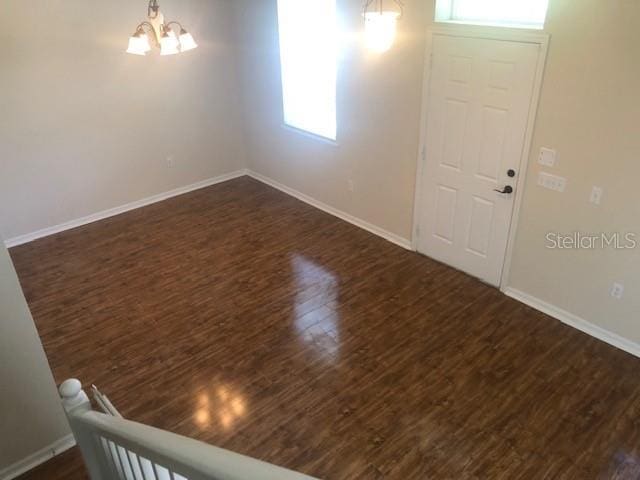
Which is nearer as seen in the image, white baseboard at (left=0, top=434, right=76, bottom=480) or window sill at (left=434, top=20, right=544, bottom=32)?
white baseboard at (left=0, top=434, right=76, bottom=480)

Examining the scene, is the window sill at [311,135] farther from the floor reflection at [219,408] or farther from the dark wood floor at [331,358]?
the floor reflection at [219,408]

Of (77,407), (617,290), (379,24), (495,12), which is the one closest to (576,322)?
(617,290)

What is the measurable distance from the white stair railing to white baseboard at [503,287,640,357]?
3425 mm

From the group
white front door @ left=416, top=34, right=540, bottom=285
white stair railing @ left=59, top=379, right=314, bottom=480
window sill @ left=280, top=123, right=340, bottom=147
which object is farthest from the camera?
window sill @ left=280, top=123, right=340, bottom=147

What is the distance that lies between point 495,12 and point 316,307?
2751 millimetres

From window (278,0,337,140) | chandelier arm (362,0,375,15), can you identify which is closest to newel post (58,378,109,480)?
chandelier arm (362,0,375,15)

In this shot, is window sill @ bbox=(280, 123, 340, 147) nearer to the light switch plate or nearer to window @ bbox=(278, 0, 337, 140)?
window @ bbox=(278, 0, 337, 140)

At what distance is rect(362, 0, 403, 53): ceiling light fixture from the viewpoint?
4043 mm

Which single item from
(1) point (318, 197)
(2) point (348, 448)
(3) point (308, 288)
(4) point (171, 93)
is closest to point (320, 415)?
(2) point (348, 448)

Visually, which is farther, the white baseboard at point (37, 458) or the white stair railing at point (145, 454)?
the white baseboard at point (37, 458)

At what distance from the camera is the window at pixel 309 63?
513 centimetres

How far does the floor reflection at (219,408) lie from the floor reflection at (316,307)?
0.72 metres

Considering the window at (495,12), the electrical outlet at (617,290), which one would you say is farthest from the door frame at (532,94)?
the electrical outlet at (617,290)

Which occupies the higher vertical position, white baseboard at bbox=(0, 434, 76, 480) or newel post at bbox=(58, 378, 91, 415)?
newel post at bbox=(58, 378, 91, 415)
